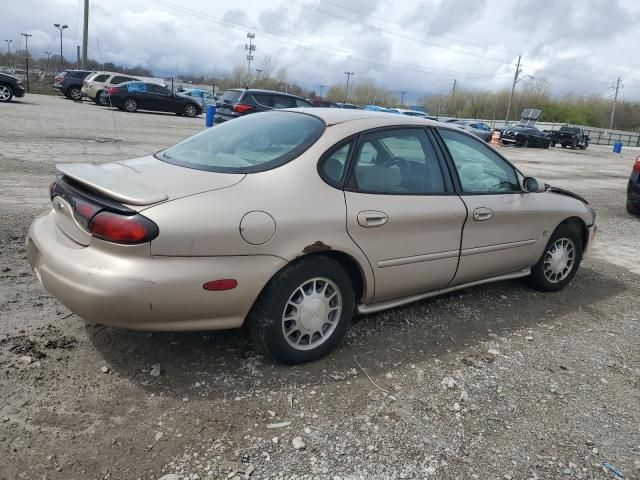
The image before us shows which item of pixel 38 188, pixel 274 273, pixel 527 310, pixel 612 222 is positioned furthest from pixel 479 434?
pixel 612 222

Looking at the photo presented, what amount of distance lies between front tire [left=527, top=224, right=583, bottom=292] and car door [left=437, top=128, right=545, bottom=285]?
0.25 metres

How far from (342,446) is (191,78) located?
118 metres

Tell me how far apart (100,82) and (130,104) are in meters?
2.73

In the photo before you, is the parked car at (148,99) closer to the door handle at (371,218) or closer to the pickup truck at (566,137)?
the door handle at (371,218)

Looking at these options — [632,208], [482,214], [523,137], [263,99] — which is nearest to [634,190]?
[632,208]

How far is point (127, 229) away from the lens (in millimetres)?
2598

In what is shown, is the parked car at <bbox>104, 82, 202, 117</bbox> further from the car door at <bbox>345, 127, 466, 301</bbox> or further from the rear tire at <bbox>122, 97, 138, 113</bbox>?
the car door at <bbox>345, 127, 466, 301</bbox>

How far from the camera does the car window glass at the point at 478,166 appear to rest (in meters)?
4.04

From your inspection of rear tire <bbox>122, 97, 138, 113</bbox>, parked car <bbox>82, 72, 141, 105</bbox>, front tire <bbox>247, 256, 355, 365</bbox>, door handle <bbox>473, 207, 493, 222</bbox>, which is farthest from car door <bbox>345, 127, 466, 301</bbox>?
parked car <bbox>82, 72, 141, 105</bbox>

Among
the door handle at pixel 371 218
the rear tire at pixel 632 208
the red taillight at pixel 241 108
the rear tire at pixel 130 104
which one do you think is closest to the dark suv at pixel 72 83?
the rear tire at pixel 130 104

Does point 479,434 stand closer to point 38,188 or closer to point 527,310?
point 527,310

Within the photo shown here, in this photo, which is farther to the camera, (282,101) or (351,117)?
(282,101)

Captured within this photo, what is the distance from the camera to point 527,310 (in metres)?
4.51

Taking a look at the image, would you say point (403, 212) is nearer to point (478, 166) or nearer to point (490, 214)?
point (490, 214)
